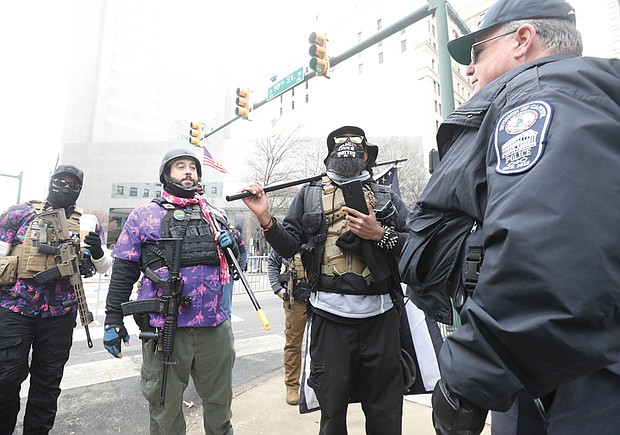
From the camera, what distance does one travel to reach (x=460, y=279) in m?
Answer: 1.20

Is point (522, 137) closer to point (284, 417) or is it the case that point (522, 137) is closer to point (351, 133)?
point (351, 133)

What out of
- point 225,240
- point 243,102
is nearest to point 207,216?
point 225,240

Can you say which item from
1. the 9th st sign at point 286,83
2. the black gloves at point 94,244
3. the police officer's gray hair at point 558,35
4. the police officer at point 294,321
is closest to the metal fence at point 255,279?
the 9th st sign at point 286,83

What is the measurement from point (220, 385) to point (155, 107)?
5780cm

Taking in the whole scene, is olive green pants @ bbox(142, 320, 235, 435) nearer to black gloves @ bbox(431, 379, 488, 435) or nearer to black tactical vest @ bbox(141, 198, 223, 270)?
black tactical vest @ bbox(141, 198, 223, 270)

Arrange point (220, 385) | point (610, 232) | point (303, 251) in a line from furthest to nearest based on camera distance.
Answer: point (220, 385) < point (303, 251) < point (610, 232)

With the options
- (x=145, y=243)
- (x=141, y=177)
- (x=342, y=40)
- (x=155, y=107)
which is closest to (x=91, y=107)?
(x=155, y=107)

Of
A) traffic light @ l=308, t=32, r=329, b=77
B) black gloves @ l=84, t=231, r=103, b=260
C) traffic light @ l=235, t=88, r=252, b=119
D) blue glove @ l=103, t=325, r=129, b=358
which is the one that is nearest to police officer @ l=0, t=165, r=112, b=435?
black gloves @ l=84, t=231, r=103, b=260

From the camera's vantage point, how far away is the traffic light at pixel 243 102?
1040 cm

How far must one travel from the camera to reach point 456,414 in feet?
3.09

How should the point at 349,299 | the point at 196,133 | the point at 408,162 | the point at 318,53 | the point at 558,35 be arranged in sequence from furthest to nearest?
the point at 408,162, the point at 196,133, the point at 318,53, the point at 349,299, the point at 558,35

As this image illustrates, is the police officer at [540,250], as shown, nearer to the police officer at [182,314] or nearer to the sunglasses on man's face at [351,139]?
the sunglasses on man's face at [351,139]

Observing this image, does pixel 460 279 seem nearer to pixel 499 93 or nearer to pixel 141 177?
pixel 499 93

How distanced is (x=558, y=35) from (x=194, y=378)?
9.43 ft
